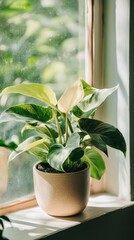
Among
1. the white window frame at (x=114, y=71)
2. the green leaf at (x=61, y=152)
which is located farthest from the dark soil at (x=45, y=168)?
the white window frame at (x=114, y=71)

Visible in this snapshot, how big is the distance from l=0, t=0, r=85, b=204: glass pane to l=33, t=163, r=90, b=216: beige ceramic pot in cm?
11

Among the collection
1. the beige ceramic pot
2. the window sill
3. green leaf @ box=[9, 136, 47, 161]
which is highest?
green leaf @ box=[9, 136, 47, 161]

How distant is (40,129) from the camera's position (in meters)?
1.32

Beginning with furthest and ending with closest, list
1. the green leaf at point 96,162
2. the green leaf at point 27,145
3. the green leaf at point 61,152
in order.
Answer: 1. the green leaf at point 96,162
2. the green leaf at point 27,145
3. the green leaf at point 61,152

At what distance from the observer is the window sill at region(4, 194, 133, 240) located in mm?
1244

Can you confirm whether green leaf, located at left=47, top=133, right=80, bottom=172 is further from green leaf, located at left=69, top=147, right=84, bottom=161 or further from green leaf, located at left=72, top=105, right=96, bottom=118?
green leaf, located at left=72, top=105, right=96, bottom=118

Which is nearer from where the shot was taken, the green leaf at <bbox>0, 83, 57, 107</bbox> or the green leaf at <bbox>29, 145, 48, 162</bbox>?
the green leaf at <bbox>0, 83, 57, 107</bbox>

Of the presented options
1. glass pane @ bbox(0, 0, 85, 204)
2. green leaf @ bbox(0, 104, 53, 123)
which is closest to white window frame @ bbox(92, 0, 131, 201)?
glass pane @ bbox(0, 0, 85, 204)

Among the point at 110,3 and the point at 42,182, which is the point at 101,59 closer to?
the point at 110,3

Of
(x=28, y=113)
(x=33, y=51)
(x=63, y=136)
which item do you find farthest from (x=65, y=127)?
(x=33, y=51)

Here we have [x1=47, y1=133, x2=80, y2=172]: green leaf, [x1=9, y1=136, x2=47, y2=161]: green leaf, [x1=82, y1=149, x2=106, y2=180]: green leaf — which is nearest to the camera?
[x1=47, y1=133, x2=80, y2=172]: green leaf

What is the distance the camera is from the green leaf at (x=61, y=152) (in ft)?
3.77

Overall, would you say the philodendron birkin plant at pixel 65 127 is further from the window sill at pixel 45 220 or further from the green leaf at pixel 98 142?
the window sill at pixel 45 220

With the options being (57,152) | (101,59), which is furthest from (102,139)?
(101,59)
